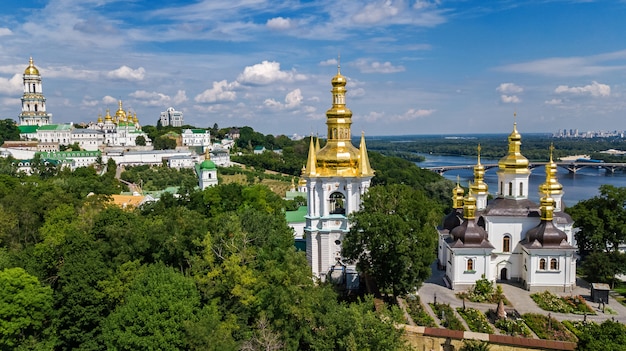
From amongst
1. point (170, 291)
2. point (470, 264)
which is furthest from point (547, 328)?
point (170, 291)

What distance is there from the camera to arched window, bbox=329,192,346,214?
21.4 metres

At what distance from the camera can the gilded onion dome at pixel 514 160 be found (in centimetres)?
2209

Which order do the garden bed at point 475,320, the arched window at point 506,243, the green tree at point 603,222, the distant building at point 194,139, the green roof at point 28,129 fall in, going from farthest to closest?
the distant building at point 194,139, the green roof at point 28,129, the green tree at point 603,222, the arched window at point 506,243, the garden bed at point 475,320

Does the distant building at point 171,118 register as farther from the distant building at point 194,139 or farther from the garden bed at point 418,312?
the garden bed at point 418,312

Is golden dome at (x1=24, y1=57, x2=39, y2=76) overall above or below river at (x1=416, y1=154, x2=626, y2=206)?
above

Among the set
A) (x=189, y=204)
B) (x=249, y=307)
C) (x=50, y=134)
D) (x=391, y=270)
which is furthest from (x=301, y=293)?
(x=50, y=134)

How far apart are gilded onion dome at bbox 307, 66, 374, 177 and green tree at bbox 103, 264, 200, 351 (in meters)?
7.69

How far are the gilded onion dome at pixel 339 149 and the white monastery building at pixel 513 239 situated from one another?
15.9ft

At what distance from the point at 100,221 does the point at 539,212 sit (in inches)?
710

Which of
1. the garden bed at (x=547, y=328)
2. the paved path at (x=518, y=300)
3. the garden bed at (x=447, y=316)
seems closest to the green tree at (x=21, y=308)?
the garden bed at (x=447, y=316)

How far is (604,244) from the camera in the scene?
76.5 feet

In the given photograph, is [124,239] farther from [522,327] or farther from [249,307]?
[522,327]

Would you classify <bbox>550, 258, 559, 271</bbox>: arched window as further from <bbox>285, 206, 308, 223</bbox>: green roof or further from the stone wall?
<bbox>285, 206, 308, 223</bbox>: green roof

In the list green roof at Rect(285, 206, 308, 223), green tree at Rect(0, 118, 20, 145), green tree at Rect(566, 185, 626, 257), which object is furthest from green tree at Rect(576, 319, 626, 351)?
green tree at Rect(0, 118, 20, 145)
